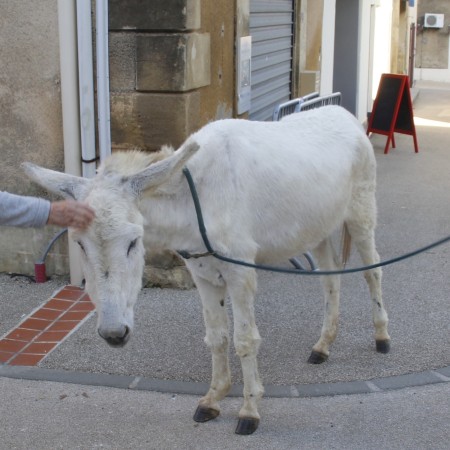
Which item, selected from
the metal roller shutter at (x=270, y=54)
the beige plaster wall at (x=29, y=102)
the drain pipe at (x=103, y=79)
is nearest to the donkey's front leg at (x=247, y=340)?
the drain pipe at (x=103, y=79)

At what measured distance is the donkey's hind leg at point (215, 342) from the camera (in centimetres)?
478

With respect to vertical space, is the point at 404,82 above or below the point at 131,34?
below

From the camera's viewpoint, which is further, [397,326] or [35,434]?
[397,326]

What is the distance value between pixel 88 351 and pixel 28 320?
31.4 inches

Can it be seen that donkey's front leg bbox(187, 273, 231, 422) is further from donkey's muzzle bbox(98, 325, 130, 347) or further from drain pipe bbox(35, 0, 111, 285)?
drain pipe bbox(35, 0, 111, 285)

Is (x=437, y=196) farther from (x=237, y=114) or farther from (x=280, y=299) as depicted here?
(x=280, y=299)

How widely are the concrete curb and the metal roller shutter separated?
13.1 ft

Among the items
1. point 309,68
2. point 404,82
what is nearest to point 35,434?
point 309,68

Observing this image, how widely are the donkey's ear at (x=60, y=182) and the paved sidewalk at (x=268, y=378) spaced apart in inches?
54.2

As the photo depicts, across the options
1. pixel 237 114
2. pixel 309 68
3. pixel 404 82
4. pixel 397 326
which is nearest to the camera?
pixel 397 326

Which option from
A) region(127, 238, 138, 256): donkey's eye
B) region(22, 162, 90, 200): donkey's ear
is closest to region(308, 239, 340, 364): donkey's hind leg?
region(127, 238, 138, 256): donkey's eye

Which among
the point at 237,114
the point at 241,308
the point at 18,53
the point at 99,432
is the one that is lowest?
the point at 99,432

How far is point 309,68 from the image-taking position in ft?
36.3

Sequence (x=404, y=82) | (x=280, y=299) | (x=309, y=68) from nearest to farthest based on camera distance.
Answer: (x=280, y=299), (x=309, y=68), (x=404, y=82)
